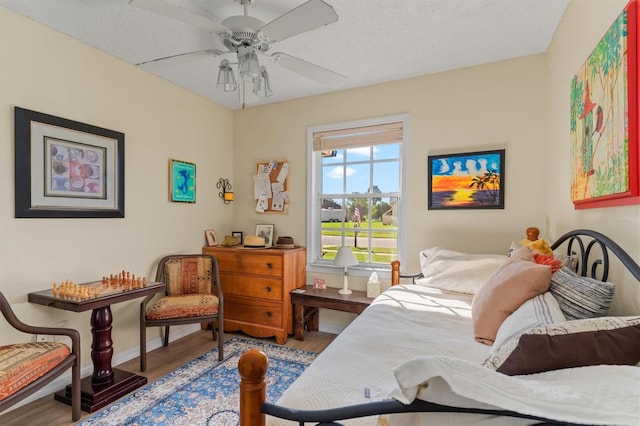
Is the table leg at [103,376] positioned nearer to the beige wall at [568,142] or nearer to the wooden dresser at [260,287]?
the wooden dresser at [260,287]

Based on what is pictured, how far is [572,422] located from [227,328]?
3.36 meters

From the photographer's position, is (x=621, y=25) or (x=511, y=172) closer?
(x=621, y=25)

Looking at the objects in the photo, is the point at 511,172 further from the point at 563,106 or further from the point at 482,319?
the point at 482,319

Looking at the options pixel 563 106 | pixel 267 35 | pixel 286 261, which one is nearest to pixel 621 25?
pixel 563 106

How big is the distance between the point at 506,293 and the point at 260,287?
2415 millimetres

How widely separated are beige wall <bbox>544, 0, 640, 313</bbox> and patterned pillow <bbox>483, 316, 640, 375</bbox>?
50cm

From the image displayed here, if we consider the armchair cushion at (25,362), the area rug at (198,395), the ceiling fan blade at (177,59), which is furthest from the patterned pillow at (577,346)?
the armchair cushion at (25,362)

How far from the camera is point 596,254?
1.55 metres

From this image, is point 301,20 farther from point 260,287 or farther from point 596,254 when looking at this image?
point 260,287

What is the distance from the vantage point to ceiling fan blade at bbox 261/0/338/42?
1496 millimetres

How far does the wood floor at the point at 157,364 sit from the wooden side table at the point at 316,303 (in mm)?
138

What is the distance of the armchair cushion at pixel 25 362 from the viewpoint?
1.61m

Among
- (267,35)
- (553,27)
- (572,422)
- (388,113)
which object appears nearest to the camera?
(572,422)

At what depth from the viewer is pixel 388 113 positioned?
128 inches
